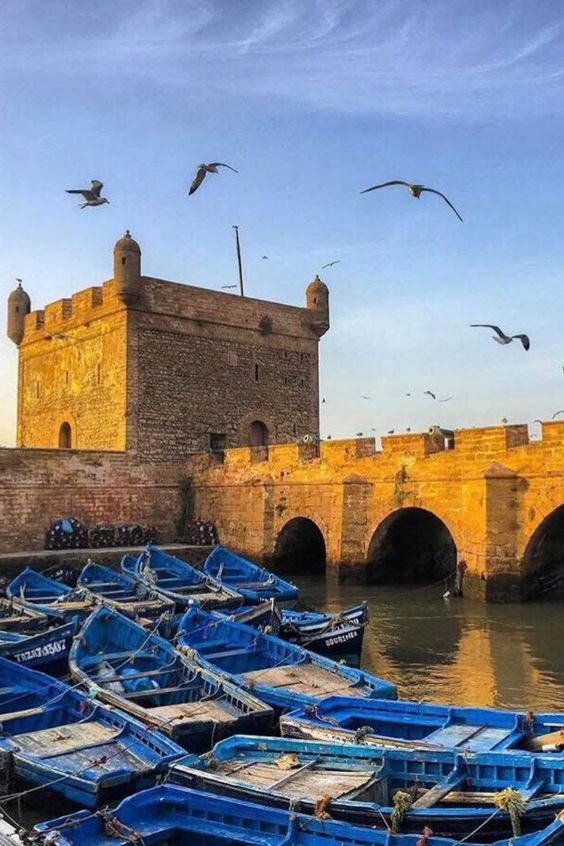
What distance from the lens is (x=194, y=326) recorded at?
28500 mm

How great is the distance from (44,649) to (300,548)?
47.1ft

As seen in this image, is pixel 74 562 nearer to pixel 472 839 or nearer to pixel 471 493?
pixel 471 493

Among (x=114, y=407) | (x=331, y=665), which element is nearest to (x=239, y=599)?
(x=331, y=665)

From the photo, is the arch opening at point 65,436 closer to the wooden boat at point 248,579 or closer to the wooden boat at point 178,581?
the wooden boat at point 178,581

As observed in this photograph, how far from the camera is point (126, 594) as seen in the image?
16.1m

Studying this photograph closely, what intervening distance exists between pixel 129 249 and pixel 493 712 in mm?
21247

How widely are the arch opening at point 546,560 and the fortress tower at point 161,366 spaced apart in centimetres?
1306

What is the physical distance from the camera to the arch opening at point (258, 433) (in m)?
30.5

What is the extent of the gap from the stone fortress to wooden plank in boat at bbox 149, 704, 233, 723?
32.9 ft

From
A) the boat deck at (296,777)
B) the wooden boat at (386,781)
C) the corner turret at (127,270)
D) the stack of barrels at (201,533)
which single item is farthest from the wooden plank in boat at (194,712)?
the corner turret at (127,270)

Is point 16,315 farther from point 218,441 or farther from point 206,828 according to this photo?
point 206,828

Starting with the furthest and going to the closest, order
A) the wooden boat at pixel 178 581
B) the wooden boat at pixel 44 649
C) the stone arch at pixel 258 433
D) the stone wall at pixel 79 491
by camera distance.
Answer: the stone arch at pixel 258 433
the stone wall at pixel 79 491
the wooden boat at pixel 178 581
the wooden boat at pixel 44 649

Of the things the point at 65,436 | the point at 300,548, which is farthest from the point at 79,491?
the point at 300,548

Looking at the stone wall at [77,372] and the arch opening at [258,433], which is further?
the arch opening at [258,433]
